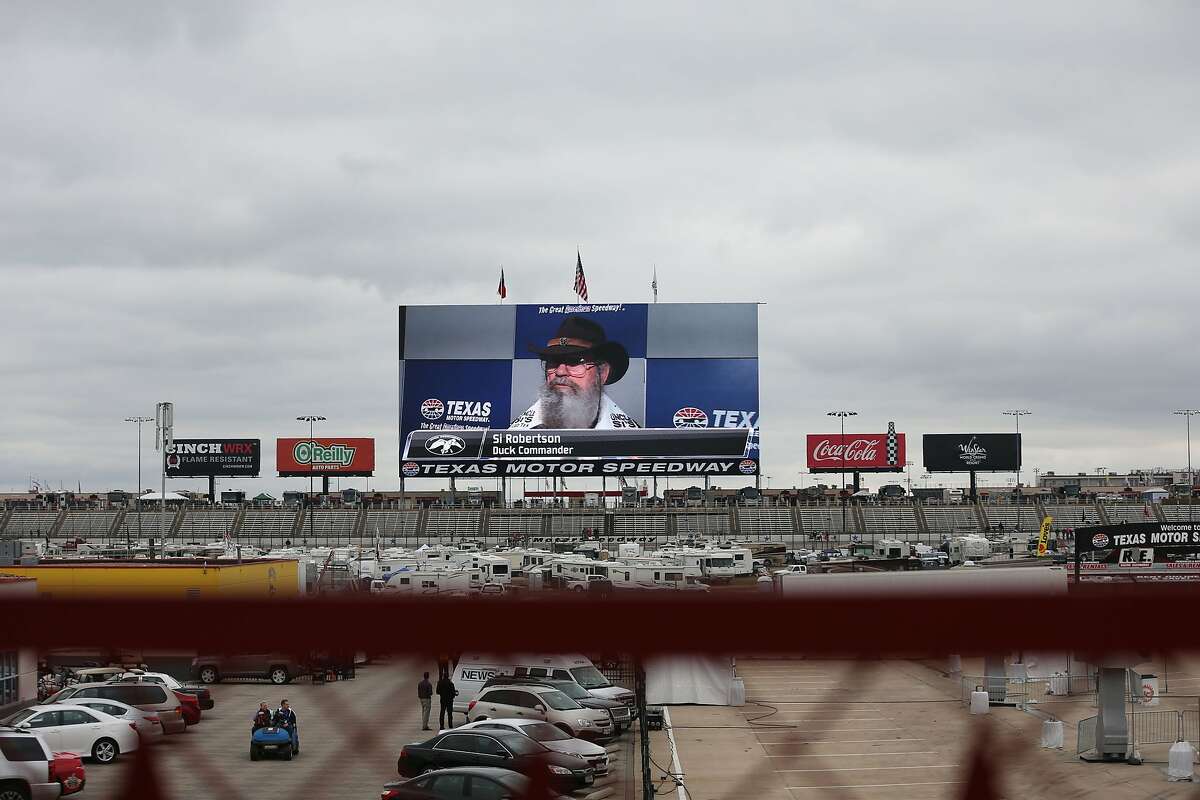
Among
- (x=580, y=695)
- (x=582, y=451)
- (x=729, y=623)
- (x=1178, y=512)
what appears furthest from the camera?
(x=1178, y=512)

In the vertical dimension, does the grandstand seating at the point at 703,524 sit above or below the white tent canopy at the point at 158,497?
below

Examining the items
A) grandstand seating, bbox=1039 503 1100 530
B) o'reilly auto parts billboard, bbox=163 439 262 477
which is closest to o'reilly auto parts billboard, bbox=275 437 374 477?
o'reilly auto parts billboard, bbox=163 439 262 477

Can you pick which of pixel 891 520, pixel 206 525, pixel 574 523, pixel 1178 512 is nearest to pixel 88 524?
pixel 206 525

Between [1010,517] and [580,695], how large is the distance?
2644 inches

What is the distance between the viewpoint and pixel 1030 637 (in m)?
1.48

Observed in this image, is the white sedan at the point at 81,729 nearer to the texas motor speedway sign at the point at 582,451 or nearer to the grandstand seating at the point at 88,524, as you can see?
the texas motor speedway sign at the point at 582,451

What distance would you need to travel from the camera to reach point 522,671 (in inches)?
65.3

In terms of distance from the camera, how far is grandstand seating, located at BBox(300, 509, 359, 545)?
6147 cm

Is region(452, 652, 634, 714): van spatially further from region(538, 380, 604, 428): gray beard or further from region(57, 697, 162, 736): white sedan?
region(538, 380, 604, 428): gray beard

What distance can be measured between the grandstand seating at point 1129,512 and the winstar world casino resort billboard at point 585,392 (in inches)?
1027

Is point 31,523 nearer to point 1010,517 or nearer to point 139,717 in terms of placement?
point 1010,517

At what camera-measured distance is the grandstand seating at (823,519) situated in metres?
62.8

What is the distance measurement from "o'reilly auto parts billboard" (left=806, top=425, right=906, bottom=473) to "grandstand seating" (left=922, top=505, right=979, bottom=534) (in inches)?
132

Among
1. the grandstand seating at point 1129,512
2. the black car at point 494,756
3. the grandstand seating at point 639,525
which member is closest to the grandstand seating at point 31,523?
the grandstand seating at point 639,525
